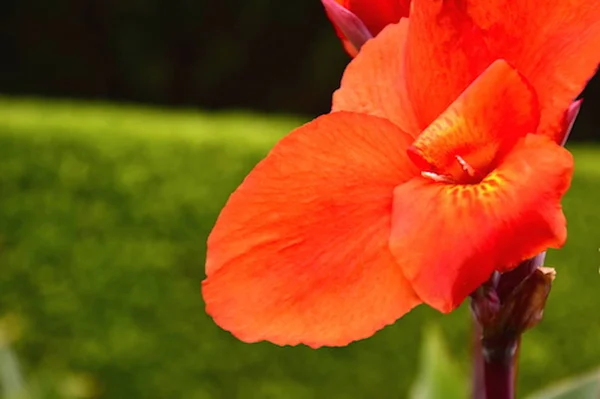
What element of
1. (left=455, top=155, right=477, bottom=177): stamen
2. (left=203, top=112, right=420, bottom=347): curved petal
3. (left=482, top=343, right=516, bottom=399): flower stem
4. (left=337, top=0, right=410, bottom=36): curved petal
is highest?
(left=337, top=0, right=410, bottom=36): curved petal

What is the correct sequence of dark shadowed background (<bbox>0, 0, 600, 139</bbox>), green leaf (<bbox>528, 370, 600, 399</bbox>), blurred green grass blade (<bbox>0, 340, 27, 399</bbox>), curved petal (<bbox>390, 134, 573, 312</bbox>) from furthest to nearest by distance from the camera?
dark shadowed background (<bbox>0, 0, 600, 139</bbox>), blurred green grass blade (<bbox>0, 340, 27, 399</bbox>), green leaf (<bbox>528, 370, 600, 399</bbox>), curved petal (<bbox>390, 134, 573, 312</bbox>)

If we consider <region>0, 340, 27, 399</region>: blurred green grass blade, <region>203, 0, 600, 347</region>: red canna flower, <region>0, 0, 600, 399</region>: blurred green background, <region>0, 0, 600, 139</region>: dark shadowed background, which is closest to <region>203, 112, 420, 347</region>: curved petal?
<region>203, 0, 600, 347</region>: red canna flower

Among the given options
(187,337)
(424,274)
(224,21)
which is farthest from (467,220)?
(224,21)

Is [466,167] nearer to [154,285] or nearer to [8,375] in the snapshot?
[8,375]

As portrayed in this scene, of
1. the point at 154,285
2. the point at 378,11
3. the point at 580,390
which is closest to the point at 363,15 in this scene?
the point at 378,11

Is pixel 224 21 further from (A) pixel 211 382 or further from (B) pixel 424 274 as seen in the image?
(B) pixel 424 274

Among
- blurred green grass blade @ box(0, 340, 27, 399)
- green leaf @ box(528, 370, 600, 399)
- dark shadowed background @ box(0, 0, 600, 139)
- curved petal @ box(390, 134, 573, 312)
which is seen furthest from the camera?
dark shadowed background @ box(0, 0, 600, 139)

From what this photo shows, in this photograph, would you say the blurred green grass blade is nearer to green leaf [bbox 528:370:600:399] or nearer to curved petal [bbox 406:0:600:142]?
green leaf [bbox 528:370:600:399]
